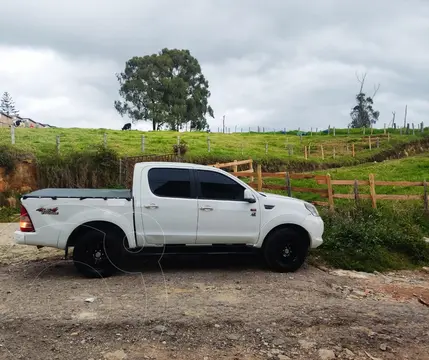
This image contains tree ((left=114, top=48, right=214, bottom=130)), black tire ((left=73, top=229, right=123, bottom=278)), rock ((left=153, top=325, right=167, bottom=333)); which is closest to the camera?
rock ((left=153, top=325, right=167, bottom=333))

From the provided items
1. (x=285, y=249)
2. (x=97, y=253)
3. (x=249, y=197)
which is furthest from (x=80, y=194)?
(x=285, y=249)

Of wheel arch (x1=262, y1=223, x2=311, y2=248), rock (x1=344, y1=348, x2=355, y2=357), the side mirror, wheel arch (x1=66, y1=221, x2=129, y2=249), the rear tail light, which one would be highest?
the side mirror

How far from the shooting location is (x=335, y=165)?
3198cm

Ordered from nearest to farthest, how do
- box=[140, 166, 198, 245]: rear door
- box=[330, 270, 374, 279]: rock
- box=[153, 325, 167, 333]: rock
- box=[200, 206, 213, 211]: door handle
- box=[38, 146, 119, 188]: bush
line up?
1. box=[153, 325, 167, 333]: rock
2. box=[140, 166, 198, 245]: rear door
3. box=[200, 206, 213, 211]: door handle
4. box=[330, 270, 374, 279]: rock
5. box=[38, 146, 119, 188]: bush

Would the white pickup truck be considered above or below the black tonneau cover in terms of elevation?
below

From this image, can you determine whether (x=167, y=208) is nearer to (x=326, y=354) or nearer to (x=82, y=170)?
(x=326, y=354)

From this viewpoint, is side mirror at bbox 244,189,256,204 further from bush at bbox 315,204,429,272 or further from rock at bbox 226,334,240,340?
rock at bbox 226,334,240,340

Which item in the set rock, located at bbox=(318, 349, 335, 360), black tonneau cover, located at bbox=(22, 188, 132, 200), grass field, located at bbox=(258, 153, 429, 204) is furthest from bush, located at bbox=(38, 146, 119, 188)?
rock, located at bbox=(318, 349, 335, 360)

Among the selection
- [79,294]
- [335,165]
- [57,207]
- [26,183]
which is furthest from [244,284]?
[335,165]

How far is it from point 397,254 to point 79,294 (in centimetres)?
622

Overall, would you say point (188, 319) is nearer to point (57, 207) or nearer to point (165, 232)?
point (165, 232)

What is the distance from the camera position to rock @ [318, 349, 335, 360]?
13.8 ft

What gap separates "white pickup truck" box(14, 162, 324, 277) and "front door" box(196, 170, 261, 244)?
0.02 meters

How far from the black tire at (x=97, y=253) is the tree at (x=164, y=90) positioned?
4950cm
